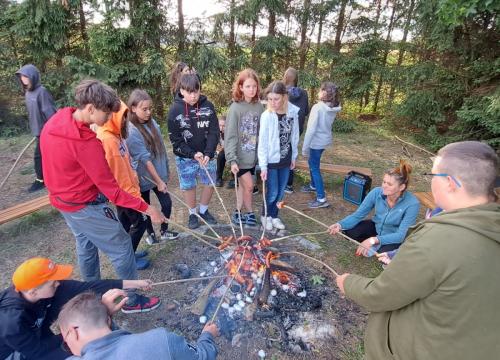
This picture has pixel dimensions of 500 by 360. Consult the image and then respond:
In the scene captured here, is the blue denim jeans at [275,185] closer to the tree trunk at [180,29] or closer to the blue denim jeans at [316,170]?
the blue denim jeans at [316,170]

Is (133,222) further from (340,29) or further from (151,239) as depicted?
(340,29)

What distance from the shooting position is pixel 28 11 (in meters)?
7.76

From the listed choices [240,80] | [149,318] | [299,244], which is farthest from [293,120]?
[149,318]

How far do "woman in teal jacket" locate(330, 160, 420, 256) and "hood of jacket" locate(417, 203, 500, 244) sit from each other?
198cm

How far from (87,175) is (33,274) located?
0.79 metres

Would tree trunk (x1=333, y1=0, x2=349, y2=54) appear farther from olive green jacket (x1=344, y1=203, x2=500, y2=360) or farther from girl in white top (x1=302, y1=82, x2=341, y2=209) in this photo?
olive green jacket (x1=344, y1=203, x2=500, y2=360)

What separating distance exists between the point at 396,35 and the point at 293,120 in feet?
27.2

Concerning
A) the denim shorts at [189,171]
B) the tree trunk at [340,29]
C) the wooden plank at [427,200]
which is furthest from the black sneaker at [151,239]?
the tree trunk at [340,29]

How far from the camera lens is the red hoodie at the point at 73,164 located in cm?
223

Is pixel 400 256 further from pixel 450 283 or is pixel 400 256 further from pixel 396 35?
pixel 396 35

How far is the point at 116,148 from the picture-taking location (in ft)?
9.41

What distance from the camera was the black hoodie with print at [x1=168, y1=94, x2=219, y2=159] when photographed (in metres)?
3.88

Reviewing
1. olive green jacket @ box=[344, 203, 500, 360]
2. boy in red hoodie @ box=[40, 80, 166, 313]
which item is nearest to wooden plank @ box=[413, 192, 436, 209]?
olive green jacket @ box=[344, 203, 500, 360]

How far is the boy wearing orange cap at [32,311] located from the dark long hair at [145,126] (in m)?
1.85
